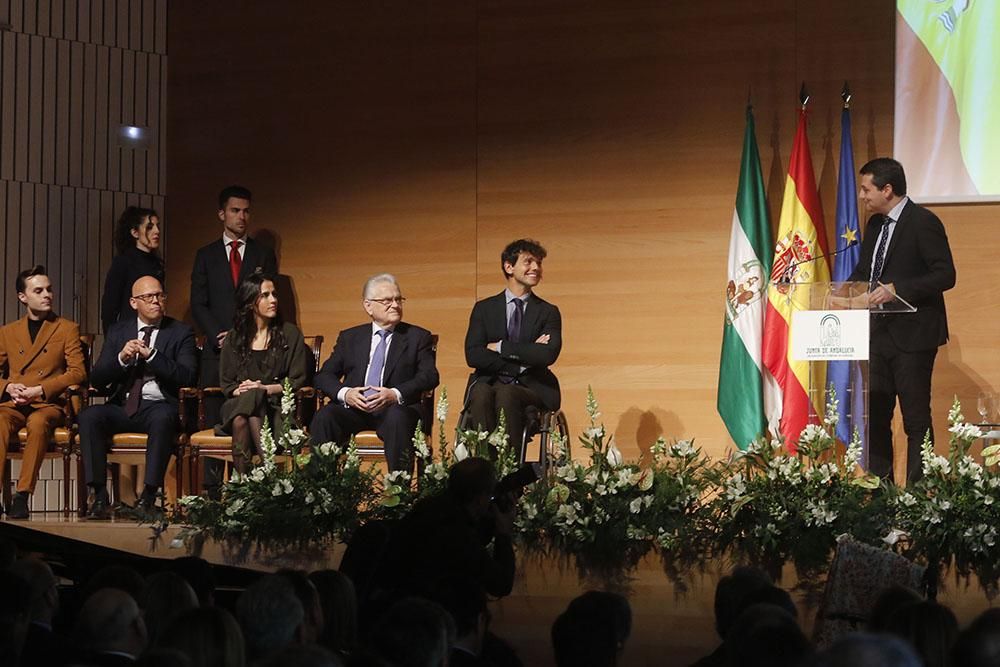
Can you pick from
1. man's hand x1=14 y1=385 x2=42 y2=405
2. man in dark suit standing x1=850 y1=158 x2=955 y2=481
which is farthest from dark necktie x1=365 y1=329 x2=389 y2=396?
man in dark suit standing x1=850 y1=158 x2=955 y2=481

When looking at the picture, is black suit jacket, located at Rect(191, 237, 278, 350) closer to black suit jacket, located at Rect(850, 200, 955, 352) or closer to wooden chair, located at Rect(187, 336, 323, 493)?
wooden chair, located at Rect(187, 336, 323, 493)

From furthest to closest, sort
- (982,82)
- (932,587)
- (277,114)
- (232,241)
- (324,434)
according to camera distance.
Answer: (277,114) < (232,241) < (982,82) < (324,434) < (932,587)

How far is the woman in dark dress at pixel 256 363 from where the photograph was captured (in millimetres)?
6559

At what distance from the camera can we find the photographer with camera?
4.09 metres

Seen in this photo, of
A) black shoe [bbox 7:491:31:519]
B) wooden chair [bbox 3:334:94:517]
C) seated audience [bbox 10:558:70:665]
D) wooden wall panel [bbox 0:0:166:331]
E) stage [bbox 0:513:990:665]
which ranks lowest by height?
stage [bbox 0:513:990:665]

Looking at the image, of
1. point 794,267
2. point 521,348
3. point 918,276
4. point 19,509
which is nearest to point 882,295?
point 918,276

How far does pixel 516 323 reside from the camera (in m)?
7.03

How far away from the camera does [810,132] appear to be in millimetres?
Answer: 7582

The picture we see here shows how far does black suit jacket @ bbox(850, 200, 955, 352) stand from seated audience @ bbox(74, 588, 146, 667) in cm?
415

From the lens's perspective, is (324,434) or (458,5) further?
(458,5)

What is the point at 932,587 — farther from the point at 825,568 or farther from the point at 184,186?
the point at 184,186

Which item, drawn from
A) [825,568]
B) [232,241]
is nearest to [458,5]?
[232,241]

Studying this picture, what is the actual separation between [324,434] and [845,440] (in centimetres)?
228

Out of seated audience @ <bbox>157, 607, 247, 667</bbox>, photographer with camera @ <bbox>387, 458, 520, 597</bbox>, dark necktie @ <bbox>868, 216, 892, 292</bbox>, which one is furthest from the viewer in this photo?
dark necktie @ <bbox>868, 216, 892, 292</bbox>
